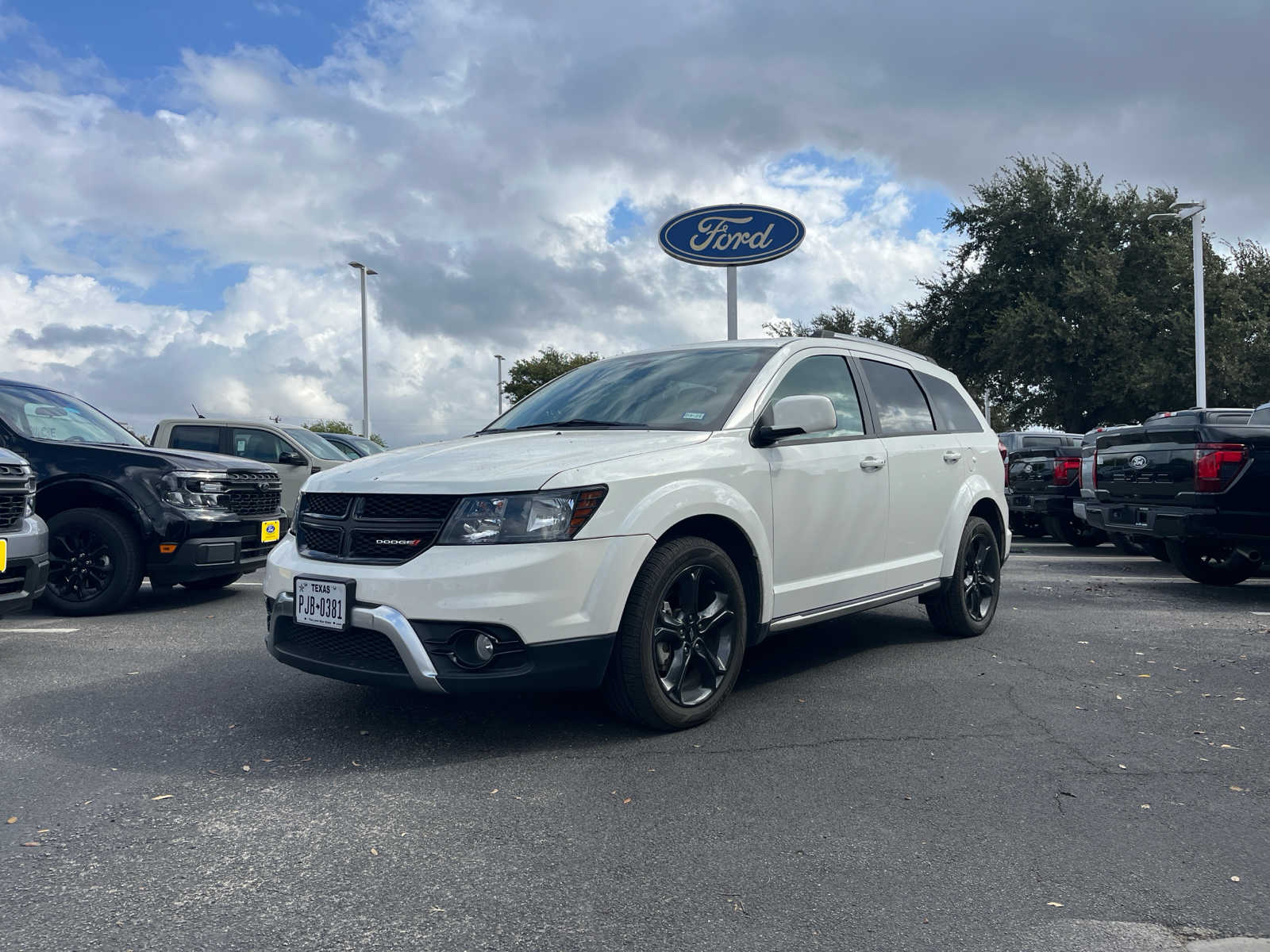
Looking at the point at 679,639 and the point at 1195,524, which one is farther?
the point at 1195,524

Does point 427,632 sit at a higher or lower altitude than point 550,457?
lower

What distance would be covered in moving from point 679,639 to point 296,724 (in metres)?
1.72

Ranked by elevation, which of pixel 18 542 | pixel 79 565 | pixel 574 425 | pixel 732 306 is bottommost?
pixel 79 565

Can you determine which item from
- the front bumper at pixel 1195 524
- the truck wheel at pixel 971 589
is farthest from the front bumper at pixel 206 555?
the front bumper at pixel 1195 524

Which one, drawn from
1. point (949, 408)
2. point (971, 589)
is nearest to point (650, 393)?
point (949, 408)

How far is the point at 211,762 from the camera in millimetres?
3977

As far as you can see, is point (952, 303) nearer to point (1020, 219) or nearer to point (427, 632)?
point (1020, 219)

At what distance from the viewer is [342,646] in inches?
162

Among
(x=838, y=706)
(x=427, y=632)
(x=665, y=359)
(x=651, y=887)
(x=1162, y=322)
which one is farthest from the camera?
(x=1162, y=322)

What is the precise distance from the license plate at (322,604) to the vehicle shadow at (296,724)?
0.52 metres

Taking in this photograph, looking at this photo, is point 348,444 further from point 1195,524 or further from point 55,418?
point 1195,524

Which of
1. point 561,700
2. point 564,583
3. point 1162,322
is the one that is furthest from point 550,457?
point 1162,322

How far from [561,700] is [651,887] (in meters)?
2.04

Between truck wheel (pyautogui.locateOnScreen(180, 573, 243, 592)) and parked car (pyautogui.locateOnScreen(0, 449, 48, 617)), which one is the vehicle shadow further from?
truck wheel (pyautogui.locateOnScreen(180, 573, 243, 592))
